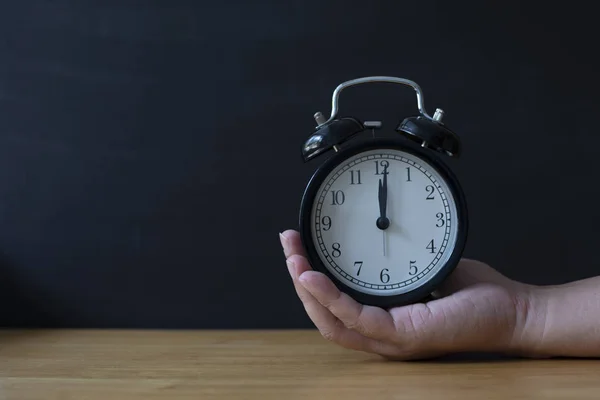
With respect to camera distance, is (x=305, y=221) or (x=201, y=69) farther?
(x=201, y=69)

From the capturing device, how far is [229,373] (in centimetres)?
116

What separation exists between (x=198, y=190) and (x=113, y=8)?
0.48 m

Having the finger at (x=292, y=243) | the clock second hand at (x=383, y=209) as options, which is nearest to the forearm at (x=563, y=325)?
the clock second hand at (x=383, y=209)

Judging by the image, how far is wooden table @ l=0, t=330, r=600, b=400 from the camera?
1009 mm

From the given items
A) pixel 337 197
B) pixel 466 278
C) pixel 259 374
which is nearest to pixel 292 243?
pixel 337 197

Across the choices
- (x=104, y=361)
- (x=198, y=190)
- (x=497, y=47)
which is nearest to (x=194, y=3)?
(x=198, y=190)

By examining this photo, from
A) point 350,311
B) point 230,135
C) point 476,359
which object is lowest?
point 476,359

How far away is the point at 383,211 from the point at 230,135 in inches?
23.7

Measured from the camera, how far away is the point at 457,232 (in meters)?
1.22

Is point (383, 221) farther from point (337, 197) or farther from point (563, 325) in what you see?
point (563, 325)

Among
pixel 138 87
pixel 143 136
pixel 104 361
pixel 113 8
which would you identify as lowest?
pixel 104 361

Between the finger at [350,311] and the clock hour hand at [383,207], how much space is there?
135 mm

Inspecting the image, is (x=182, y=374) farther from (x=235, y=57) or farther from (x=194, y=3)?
(x=194, y=3)

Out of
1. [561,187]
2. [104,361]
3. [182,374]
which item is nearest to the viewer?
[182,374]
